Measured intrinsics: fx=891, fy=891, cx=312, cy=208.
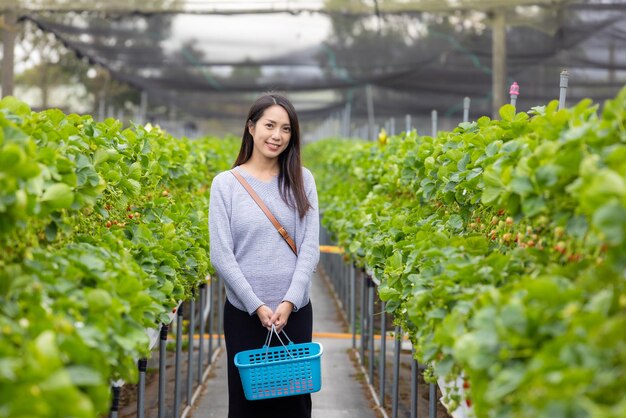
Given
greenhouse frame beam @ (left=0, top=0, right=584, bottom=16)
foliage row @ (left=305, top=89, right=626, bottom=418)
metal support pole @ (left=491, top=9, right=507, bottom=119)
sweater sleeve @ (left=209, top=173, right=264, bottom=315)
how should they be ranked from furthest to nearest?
greenhouse frame beam @ (left=0, top=0, right=584, bottom=16)
metal support pole @ (left=491, top=9, right=507, bottom=119)
sweater sleeve @ (left=209, top=173, right=264, bottom=315)
foliage row @ (left=305, top=89, right=626, bottom=418)

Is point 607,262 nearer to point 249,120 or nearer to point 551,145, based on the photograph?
point 551,145

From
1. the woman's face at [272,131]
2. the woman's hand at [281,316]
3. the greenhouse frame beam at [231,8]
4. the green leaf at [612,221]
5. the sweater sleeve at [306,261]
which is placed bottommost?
the woman's hand at [281,316]

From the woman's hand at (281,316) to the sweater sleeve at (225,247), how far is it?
7 cm

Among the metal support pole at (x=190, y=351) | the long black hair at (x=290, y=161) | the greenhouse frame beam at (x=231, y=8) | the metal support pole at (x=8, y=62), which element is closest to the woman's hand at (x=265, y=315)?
the long black hair at (x=290, y=161)

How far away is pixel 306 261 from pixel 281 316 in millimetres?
254

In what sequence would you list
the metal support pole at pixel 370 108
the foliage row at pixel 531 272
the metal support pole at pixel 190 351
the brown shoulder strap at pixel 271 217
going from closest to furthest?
the foliage row at pixel 531 272 < the brown shoulder strap at pixel 271 217 < the metal support pole at pixel 190 351 < the metal support pole at pixel 370 108

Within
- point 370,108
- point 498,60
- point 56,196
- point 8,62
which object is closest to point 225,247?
point 56,196

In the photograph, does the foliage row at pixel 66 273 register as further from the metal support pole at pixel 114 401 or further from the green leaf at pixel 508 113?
the green leaf at pixel 508 113

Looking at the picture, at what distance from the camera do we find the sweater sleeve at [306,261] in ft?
11.9

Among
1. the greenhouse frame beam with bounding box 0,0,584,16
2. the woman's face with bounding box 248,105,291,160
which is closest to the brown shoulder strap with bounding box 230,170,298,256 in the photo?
the woman's face with bounding box 248,105,291,160

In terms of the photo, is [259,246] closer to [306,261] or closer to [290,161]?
[306,261]

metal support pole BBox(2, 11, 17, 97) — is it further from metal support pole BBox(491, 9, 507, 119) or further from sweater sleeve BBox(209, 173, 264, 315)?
sweater sleeve BBox(209, 173, 264, 315)

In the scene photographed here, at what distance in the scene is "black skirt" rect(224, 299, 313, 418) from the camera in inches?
143

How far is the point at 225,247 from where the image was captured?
3625mm
